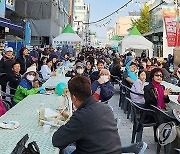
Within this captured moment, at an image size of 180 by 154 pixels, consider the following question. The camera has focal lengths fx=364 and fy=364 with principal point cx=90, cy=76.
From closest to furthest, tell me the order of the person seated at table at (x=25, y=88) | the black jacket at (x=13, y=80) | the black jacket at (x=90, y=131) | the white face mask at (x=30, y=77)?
the black jacket at (x=90, y=131) → the person seated at table at (x=25, y=88) → the white face mask at (x=30, y=77) → the black jacket at (x=13, y=80)

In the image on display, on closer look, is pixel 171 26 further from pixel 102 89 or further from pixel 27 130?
pixel 27 130

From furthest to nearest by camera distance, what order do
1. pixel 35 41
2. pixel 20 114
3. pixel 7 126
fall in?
pixel 35 41, pixel 20 114, pixel 7 126

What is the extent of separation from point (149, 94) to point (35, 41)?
108 feet

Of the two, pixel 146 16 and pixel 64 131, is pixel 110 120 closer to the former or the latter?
pixel 64 131

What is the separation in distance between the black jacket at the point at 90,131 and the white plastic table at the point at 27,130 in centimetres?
21

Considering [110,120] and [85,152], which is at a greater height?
[110,120]

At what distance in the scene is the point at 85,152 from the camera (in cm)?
305

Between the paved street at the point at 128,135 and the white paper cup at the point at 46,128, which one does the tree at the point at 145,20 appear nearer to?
the paved street at the point at 128,135

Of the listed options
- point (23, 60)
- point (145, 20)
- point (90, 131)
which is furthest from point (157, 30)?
point (90, 131)

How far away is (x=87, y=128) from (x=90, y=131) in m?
0.04

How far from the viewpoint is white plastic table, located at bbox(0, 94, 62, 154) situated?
318 cm

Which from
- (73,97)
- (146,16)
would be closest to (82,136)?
(73,97)

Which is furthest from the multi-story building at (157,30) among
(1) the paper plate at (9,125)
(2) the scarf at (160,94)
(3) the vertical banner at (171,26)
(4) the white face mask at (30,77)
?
(1) the paper plate at (9,125)

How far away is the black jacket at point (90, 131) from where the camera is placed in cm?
294
